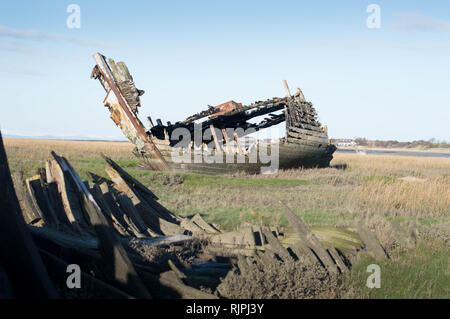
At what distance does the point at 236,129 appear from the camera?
2284cm

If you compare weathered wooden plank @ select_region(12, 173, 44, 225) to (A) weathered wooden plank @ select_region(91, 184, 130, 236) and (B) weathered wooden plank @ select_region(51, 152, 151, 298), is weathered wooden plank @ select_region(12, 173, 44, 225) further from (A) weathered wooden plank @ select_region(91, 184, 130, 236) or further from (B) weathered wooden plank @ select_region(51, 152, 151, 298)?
(B) weathered wooden plank @ select_region(51, 152, 151, 298)

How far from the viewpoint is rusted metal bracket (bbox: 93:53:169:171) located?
1777 centimetres

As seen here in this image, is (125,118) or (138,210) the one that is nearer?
(138,210)

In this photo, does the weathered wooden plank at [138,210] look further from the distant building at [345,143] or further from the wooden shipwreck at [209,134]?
the distant building at [345,143]

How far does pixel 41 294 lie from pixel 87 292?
665 millimetres

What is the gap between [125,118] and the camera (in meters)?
18.3

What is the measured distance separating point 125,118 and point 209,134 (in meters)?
5.26

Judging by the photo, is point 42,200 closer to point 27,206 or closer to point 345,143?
point 27,206

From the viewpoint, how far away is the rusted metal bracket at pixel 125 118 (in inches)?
699

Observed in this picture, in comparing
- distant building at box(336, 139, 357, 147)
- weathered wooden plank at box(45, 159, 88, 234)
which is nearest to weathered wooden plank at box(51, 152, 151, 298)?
weathered wooden plank at box(45, 159, 88, 234)

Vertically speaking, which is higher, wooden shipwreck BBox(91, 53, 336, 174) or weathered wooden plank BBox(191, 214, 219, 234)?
wooden shipwreck BBox(91, 53, 336, 174)

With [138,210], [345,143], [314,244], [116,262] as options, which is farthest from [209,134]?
[345,143]

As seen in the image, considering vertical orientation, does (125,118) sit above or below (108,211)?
above

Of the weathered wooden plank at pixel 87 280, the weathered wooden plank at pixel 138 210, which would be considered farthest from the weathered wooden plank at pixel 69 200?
the weathered wooden plank at pixel 87 280
